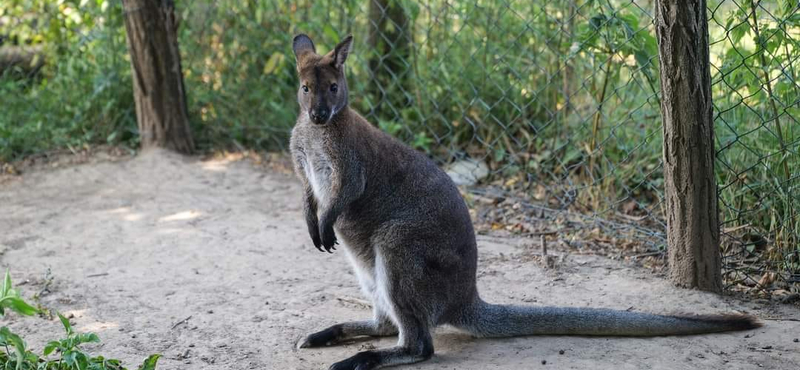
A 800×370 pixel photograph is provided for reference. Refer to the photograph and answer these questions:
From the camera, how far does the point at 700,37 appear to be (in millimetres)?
4125

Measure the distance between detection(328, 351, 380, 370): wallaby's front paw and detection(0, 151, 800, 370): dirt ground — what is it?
15 cm

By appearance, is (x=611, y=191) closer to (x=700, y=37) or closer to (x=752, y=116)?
(x=752, y=116)

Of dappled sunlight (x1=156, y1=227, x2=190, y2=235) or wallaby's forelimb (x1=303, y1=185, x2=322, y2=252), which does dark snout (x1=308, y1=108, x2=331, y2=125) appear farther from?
dappled sunlight (x1=156, y1=227, x2=190, y2=235)

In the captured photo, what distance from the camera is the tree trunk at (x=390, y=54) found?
6840 mm

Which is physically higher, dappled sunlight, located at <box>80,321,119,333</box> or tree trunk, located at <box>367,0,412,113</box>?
tree trunk, located at <box>367,0,412,113</box>

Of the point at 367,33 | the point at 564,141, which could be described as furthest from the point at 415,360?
the point at 367,33

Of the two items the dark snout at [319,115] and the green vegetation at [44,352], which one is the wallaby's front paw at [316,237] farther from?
the green vegetation at [44,352]

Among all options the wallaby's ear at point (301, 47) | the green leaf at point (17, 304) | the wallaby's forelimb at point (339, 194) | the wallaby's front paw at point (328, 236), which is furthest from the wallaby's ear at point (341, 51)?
the green leaf at point (17, 304)

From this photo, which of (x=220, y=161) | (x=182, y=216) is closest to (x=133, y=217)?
(x=182, y=216)

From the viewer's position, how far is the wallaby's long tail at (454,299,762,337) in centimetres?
394

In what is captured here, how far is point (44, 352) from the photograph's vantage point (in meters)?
3.27

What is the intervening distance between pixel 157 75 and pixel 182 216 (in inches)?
61.8

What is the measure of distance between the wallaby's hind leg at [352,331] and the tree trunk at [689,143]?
5.01 feet

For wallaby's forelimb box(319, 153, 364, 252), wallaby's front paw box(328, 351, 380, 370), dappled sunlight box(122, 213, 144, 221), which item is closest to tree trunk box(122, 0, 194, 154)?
dappled sunlight box(122, 213, 144, 221)
